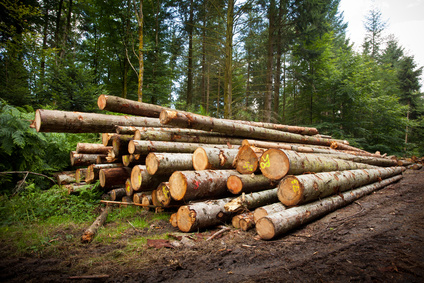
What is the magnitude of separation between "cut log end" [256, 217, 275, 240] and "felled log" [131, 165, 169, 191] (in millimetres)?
2202

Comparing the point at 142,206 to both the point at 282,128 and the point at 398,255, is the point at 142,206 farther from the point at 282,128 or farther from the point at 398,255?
the point at 282,128

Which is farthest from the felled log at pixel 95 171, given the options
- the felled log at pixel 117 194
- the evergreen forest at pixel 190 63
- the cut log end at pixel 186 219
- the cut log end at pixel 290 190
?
the cut log end at pixel 290 190

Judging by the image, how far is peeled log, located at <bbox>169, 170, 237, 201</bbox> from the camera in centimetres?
328

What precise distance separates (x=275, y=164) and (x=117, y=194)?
3.77 metres

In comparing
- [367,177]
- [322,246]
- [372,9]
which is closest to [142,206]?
[322,246]

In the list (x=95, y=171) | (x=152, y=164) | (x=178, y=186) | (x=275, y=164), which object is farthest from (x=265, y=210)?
(x=95, y=171)

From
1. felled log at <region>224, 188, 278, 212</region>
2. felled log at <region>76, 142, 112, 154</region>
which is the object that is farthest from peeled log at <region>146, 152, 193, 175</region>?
felled log at <region>76, 142, 112, 154</region>

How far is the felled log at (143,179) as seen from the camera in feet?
12.9

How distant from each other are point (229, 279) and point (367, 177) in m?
5.14

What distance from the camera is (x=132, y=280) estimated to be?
2008 mm

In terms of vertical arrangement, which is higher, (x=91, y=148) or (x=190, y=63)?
(x=190, y=63)

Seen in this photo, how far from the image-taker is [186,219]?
3.14 metres

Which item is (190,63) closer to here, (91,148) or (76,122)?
(91,148)

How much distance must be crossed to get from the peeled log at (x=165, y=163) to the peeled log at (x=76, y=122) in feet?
5.21
